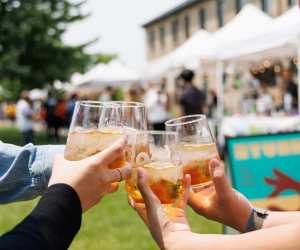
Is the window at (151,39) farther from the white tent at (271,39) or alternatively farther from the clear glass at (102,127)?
the clear glass at (102,127)

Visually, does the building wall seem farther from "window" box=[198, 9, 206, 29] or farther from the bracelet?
the bracelet

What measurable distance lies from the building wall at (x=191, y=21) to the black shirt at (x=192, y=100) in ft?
81.4

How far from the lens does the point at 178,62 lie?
13.0 meters

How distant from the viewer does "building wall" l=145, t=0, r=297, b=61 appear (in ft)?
112

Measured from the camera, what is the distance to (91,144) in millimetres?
1285

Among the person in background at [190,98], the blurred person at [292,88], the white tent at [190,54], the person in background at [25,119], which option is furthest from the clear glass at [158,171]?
the person in background at [25,119]

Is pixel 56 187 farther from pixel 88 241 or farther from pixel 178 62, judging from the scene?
pixel 178 62

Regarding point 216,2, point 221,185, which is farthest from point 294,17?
point 216,2

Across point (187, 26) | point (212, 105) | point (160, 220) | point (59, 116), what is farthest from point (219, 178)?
point (187, 26)

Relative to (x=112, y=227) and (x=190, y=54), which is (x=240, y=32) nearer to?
(x=190, y=54)

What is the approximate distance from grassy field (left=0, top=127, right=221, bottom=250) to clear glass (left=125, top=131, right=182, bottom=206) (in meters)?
3.09

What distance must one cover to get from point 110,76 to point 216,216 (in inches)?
709

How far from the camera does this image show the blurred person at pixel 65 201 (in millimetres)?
1033

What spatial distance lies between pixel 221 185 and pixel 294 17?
7.17 m
